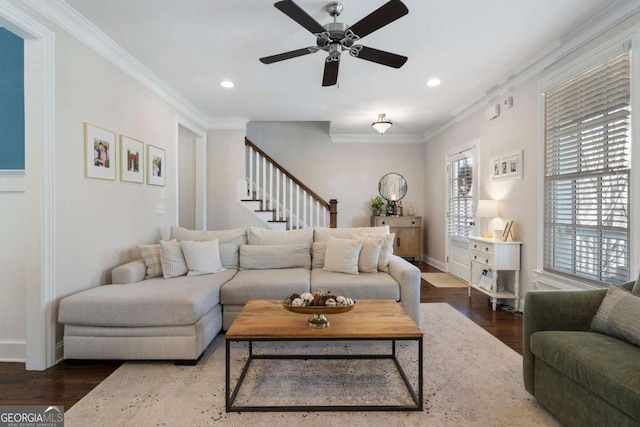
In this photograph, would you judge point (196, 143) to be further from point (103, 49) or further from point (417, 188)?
point (417, 188)

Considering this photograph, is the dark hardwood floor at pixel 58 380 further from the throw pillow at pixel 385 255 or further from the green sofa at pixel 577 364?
the throw pillow at pixel 385 255

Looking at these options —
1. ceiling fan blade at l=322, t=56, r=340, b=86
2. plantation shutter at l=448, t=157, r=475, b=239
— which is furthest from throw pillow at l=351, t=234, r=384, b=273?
plantation shutter at l=448, t=157, r=475, b=239

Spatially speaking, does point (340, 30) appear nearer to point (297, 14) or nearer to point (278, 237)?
point (297, 14)

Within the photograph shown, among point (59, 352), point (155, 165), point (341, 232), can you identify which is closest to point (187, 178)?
point (155, 165)

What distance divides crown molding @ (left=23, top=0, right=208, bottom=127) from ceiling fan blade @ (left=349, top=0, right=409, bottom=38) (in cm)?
219

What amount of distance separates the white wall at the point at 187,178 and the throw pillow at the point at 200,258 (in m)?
2.45

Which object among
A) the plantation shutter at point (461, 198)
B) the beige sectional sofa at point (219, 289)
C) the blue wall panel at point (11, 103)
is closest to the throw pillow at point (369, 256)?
the beige sectional sofa at point (219, 289)

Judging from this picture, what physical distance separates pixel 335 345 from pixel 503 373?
124 centimetres

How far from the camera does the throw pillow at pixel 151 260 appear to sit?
3.07m

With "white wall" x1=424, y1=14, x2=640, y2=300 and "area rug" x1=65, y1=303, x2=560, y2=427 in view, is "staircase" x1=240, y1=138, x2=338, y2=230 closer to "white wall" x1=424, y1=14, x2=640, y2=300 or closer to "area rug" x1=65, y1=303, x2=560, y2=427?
"white wall" x1=424, y1=14, x2=640, y2=300

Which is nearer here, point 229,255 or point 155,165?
point 229,255

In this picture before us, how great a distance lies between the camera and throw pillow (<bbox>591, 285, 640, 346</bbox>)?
1.57 meters

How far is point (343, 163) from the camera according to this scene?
22.6 feet

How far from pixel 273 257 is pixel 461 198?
334cm
